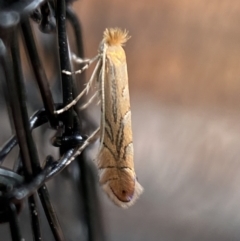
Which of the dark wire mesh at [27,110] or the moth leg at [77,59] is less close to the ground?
the moth leg at [77,59]

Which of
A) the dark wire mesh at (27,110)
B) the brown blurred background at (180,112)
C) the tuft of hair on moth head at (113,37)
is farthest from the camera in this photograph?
the brown blurred background at (180,112)

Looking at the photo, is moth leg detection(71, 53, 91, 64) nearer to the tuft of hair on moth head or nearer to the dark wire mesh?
the dark wire mesh

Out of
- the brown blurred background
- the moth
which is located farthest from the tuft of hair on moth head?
the brown blurred background

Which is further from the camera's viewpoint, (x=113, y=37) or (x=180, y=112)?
(x=180, y=112)

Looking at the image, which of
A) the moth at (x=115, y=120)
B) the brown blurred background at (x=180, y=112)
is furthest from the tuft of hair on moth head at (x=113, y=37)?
the brown blurred background at (x=180, y=112)

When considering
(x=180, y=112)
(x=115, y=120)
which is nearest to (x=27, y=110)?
(x=115, y=120)

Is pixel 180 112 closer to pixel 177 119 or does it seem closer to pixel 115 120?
pixel 177 119

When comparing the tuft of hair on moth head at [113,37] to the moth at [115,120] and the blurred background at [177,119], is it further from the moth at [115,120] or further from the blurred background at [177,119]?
the blurred background at [177,119]
